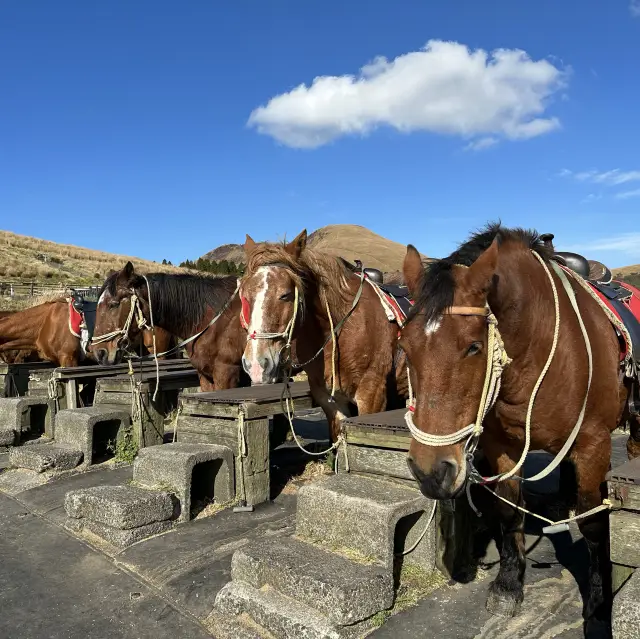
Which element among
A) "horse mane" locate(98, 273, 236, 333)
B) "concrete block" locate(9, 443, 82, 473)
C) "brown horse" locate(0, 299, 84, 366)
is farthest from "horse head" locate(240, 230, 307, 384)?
"brown horse" locate(0, 299, 84, 366)

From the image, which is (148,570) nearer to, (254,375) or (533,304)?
(254,375)

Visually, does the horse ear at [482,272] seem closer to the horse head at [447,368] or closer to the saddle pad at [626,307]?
the horse head at [447,368]

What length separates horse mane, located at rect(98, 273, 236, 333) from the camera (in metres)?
7.03

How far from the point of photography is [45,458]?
595 cm

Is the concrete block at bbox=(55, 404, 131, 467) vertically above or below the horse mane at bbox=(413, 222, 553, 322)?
below

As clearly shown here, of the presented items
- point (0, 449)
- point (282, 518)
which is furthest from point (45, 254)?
point (282, 518)

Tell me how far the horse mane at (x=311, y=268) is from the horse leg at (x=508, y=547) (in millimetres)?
1975

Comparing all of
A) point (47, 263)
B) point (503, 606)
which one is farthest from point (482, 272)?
point (47, 263)

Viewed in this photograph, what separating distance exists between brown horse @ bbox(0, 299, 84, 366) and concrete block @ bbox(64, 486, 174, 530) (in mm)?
5028

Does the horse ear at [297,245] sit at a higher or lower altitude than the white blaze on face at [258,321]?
higher

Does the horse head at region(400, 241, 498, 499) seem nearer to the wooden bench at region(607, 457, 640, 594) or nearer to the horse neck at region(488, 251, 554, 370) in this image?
the horse neck at region(488, 251, 554, 370)

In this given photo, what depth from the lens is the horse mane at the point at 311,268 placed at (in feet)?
13.7

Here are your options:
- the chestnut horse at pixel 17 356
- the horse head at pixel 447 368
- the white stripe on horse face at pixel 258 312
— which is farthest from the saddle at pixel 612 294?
the chestnut horse at pixel 17 356

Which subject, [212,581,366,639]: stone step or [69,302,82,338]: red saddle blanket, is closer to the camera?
[212,581,366,639]: stone step
